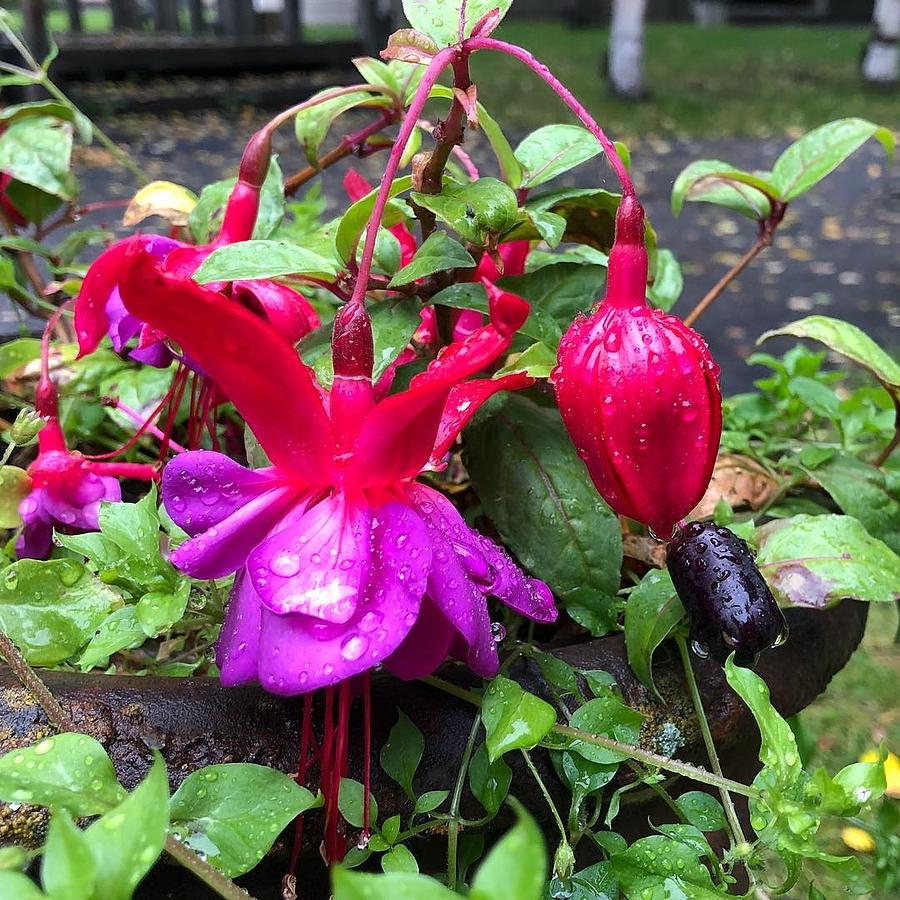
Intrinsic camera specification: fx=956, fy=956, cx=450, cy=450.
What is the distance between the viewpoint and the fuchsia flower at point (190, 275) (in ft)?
1.35

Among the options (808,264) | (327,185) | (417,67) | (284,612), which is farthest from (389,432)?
(327,185)

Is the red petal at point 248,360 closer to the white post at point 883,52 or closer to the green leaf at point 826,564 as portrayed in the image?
the green leaf at point 826,564

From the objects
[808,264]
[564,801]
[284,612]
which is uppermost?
[284,612]

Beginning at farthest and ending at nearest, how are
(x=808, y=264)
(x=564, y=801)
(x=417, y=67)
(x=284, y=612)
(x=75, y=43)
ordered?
(x=75, y=43) → (x=808, y=264) → (x=417, y=67) → (x=564, y=801) → (x=284, y=612)

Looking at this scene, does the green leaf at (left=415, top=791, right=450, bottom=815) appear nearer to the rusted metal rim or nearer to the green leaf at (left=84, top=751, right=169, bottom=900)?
the rusted metal rim

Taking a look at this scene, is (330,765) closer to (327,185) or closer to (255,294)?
(255,294)

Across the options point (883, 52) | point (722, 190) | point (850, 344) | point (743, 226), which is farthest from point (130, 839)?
point (883, 52)

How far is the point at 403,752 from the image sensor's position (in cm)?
37

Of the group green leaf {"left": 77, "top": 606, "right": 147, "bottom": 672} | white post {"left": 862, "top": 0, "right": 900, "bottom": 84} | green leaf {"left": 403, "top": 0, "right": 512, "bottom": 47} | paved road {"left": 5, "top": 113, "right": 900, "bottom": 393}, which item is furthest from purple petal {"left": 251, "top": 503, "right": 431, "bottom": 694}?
white post {"left": 862, "top": 0, "right": 900, "bottom": 84}

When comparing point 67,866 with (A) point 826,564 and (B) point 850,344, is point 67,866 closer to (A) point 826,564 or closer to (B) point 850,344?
(A) point 826,564

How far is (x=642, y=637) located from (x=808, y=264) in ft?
9.29

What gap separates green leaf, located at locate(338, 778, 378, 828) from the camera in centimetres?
34

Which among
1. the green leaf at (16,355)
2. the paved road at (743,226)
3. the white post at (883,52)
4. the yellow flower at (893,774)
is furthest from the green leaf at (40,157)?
the white post at (883,52)

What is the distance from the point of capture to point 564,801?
0.39m
